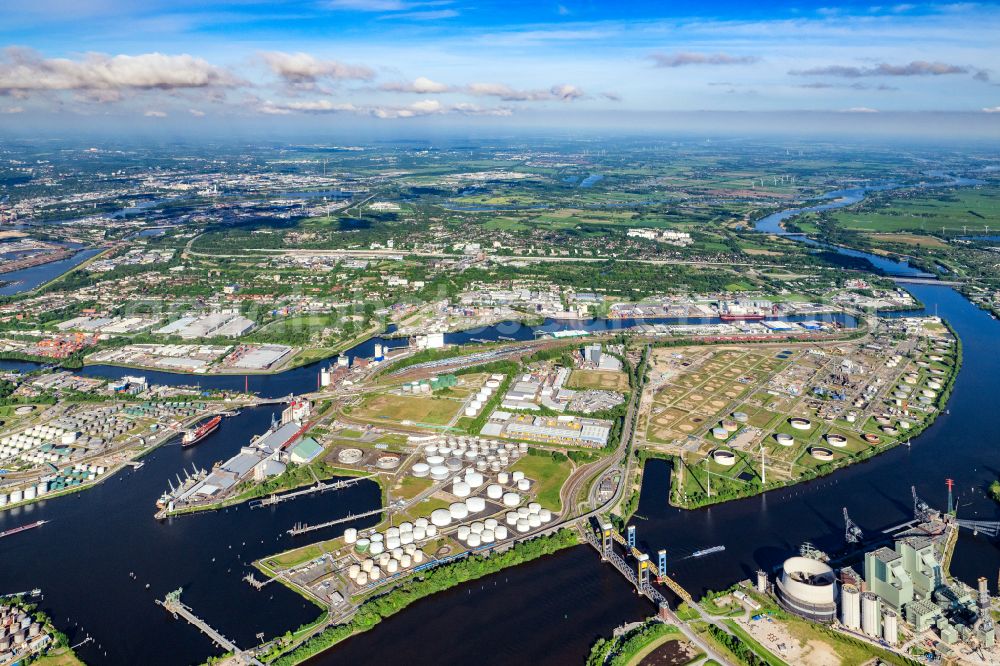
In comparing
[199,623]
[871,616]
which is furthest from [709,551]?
[199,623]

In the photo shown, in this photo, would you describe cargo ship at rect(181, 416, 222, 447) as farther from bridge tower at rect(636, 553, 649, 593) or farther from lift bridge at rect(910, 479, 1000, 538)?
lift bridge at rect(910, 479, 1000, 538)

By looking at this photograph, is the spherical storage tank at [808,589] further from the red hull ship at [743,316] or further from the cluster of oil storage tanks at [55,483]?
the red hull ship at [743,316]

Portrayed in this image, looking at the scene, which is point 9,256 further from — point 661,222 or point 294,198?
point 661,222

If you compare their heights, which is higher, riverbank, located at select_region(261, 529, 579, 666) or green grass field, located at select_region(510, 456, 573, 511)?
green grass field, located at select_region(510, 456, 573, 511)

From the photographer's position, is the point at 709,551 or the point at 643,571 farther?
the point at 709,551

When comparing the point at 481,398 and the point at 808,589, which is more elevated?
the point at 481,398

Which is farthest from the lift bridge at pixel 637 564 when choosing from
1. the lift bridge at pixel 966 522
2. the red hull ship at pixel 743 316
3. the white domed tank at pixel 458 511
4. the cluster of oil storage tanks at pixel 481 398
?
the red hull ship at pixel 743 316

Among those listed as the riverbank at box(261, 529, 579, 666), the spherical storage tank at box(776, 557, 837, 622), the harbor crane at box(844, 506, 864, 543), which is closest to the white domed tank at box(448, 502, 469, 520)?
the riverbank at box(261, 529, 579, 666)

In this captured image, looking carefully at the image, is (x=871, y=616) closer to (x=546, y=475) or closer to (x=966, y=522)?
(x=966, y=522)
